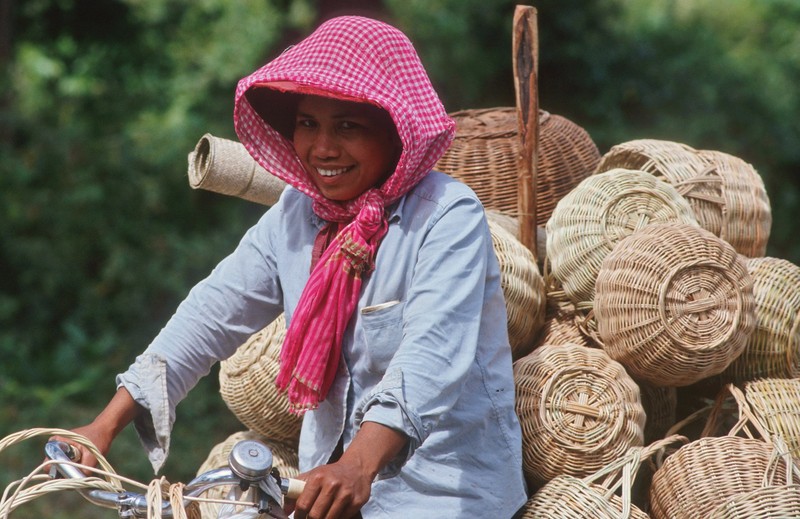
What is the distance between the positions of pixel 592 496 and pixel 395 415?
74 centimetres

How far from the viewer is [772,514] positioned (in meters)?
2.47

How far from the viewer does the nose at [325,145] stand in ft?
7.76

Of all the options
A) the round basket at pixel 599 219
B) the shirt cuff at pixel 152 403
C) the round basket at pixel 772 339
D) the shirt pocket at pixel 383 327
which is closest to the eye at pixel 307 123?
the shirt pocket at pixel 383 327

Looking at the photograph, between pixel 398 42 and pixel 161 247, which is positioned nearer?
pixel 398 42

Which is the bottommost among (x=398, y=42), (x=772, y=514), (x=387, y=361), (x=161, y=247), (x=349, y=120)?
(x=161, y=247)

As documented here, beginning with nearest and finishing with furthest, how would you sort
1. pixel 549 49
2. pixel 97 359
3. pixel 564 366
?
pixel 564 366
pixel 97 359
pixel 549 49

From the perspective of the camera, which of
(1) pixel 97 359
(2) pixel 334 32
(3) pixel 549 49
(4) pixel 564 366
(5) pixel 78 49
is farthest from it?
(3) pixel 549 49

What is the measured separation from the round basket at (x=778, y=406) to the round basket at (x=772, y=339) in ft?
0.18

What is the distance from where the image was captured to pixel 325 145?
7.75 ft

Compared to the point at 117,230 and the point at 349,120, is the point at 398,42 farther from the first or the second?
the point at 117,230

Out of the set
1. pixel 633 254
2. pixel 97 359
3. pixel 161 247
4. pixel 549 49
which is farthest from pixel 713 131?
pixel 633 254

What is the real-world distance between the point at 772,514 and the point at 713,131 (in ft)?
25.5

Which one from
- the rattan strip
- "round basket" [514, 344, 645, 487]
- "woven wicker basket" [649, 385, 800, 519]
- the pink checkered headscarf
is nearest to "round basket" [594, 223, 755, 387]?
"round basket" [514, 344, 645, 487]

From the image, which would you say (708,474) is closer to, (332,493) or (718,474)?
(718,474)
